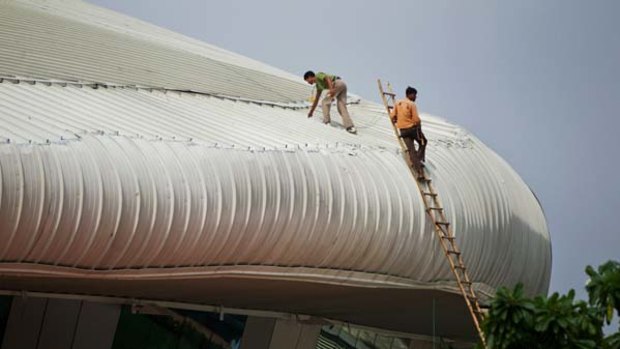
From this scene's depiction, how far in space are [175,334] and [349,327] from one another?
4.03 metres

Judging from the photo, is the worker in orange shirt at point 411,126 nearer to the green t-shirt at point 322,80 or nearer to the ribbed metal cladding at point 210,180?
the ribbed metal cladding at point 210,180

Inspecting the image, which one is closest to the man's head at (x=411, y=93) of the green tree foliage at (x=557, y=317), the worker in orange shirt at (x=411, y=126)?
the worker in orange shirt at (x=411, y=126)

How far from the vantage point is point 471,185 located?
2125cm

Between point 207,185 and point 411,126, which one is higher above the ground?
point 411,126

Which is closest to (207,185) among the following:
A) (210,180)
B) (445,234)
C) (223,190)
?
(210,180)

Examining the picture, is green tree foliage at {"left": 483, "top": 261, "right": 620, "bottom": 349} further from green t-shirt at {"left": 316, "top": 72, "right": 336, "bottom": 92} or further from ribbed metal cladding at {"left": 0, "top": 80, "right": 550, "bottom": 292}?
green t-shirt at {"left": 316, "top": 72, "right": 336, "bottom": 92}

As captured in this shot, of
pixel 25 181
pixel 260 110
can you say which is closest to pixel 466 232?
pixel 260 110

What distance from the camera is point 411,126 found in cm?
2088

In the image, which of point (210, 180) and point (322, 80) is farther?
point (322, 80)

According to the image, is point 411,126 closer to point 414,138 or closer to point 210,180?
point 414,138

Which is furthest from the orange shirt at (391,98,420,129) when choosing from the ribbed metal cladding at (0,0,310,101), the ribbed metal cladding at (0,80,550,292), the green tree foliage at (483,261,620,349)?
the green tree foliage at (483,261,620,349)

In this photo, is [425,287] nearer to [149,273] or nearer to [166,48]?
[149,273]

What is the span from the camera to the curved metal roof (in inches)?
606

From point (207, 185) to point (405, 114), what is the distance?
542 cm
